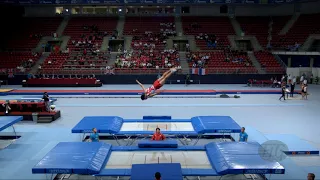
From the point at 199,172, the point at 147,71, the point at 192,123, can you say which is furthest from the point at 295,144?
the point at 147,71

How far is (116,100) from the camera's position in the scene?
2184cm

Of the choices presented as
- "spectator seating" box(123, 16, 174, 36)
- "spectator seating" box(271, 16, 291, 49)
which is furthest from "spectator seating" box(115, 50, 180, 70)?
"spectator seating" box(271, 16, 291, 49)

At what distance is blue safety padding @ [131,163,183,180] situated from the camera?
775 cm

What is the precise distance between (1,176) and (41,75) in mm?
21505

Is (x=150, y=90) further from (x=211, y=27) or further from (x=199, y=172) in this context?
(x=211, y=27)

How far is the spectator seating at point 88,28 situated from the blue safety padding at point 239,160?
27.8 meters

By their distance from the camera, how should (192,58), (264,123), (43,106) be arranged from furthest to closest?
1. (192,58)
2. (43,106)
3. (264,123)

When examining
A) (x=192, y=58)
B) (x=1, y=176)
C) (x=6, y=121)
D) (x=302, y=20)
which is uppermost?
(x=302, y=20)

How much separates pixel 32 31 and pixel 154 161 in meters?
33.8

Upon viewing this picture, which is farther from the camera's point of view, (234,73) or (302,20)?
(302,20)

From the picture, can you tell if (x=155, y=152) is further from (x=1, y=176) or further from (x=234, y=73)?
(x=234, y=73)

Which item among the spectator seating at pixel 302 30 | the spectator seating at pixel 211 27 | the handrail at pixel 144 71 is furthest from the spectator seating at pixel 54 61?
the spectator seating at pixel 302 30

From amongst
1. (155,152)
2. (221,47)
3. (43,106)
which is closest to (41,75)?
(43,106)

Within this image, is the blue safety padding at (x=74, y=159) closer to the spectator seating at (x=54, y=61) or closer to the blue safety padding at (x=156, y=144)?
the blue safety padding at (x=156, y=144)
